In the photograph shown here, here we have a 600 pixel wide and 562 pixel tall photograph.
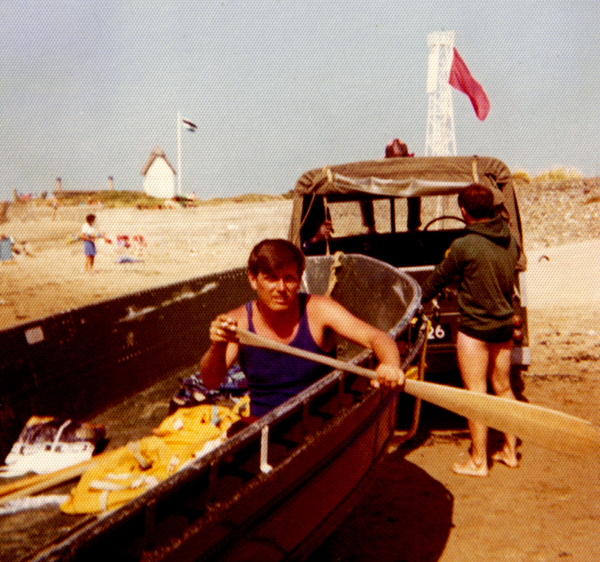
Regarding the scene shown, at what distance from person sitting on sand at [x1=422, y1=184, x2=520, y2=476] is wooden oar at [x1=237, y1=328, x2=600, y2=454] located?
1.00 m

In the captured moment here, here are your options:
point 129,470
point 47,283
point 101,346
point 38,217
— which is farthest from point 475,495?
point 38,217

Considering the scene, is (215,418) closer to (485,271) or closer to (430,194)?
(485,271)

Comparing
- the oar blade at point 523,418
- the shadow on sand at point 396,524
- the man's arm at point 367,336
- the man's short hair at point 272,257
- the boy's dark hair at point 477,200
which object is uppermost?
the boy's dark hair at point 477,200

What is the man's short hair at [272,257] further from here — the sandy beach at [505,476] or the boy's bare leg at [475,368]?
the sandy beach at [505,476]

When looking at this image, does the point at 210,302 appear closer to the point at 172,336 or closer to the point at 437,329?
the point at 172,336

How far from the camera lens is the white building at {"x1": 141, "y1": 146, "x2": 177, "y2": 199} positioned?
5597cm

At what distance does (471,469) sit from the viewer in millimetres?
3891

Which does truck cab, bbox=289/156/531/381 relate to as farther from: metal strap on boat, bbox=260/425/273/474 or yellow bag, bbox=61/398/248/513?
metal strap on boat, bbox=260/425/273/474

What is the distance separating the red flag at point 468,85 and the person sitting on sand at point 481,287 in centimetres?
528

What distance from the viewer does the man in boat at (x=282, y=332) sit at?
8.59 feet

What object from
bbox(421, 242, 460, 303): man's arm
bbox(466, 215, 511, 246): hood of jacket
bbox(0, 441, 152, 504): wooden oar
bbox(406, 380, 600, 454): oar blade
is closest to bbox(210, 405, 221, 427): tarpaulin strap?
bbox(0, 441, 152, 504): wooden oar

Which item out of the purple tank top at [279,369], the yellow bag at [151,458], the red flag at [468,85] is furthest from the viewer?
the red flag at [468,85]

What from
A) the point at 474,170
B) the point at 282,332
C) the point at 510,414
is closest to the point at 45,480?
the point at 282,332

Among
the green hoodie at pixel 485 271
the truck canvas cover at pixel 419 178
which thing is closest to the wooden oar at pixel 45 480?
the green hoodie at pixel 485 271
